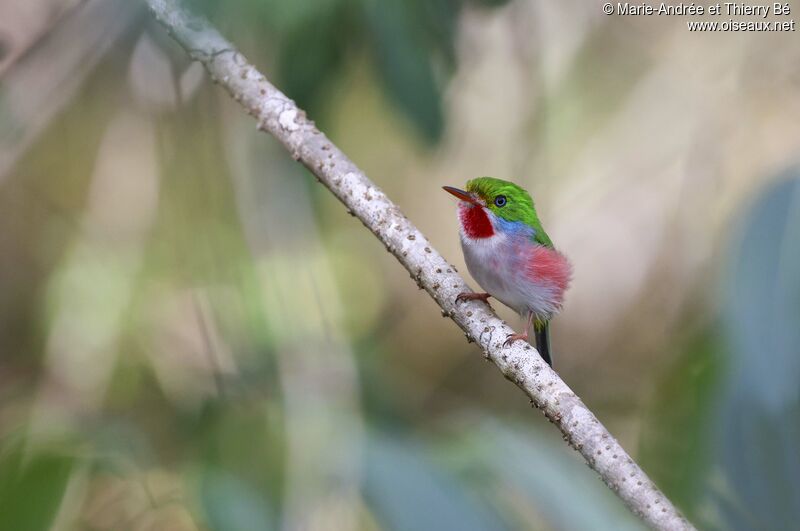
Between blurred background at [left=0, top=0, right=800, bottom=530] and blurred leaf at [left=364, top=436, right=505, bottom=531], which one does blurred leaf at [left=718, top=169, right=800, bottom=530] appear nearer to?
blurred background at [left=0, top=0, right=800, bottom=530]

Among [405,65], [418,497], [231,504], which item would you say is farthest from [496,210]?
[231,504]

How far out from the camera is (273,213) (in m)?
3.52

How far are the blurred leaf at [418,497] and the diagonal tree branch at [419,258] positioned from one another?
0.81 ft

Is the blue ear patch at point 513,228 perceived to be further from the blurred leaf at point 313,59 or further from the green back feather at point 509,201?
the blurred leaf at point 313,59

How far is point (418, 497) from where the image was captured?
5.82 ft

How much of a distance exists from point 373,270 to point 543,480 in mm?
3730

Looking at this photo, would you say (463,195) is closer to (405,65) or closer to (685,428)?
(405,65)

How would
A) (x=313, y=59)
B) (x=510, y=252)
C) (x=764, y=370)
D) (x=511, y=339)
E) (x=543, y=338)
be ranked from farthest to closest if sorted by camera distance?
1. (x=313, y=59)
2. (x=543, y=338)
3. (x=510, y=252)
4. (x=511, y=339)
5. (x=764, y=370)

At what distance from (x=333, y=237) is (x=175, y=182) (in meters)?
1.79

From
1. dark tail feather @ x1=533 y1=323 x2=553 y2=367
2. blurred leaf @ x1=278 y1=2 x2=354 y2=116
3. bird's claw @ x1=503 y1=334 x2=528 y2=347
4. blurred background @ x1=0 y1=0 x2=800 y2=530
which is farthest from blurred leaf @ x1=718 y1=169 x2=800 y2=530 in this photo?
blurred leaf @ x1=278 y1=2 x2=354 y2=116

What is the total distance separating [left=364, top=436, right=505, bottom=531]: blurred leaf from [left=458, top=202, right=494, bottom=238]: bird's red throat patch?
2.97ft

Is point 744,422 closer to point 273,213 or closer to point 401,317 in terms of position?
point 273,213

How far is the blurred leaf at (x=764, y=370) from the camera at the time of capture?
1.55 metres

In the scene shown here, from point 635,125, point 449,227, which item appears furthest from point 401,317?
point 635,125
